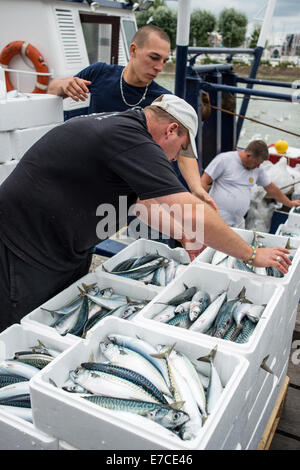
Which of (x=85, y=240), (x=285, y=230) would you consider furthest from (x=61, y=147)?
(x=285, y=230)

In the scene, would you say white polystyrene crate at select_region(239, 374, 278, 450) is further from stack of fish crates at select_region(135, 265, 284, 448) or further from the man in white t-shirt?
the man in white t-shirt

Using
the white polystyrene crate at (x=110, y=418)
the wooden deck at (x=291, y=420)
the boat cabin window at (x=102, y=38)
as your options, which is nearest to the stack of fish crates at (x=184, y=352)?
the white polystyrene crate at (x=110, y=418)

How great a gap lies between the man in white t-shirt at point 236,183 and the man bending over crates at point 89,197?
2496mm

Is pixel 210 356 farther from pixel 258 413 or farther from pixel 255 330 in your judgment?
pixel 258 413

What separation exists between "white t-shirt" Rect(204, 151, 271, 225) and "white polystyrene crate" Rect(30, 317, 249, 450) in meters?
3.19

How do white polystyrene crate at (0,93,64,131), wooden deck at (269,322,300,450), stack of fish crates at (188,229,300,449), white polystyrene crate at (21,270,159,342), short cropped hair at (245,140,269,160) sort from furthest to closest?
1. short cropped hair at (245,140,269,160)
2. white polystyrene crate at (0,93,64,131)
3. wooden deck at (269,322,300,450)
4. white polystyrene crate at (21,270,159,342)
5. stack of fish crates at (188,229,300,449)

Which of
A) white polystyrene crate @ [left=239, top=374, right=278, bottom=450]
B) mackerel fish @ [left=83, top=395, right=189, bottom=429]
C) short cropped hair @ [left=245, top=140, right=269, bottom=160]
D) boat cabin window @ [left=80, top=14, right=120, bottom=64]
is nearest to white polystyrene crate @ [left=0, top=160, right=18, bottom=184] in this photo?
mackerel fish @ [left=83, top=395, right=189, bottom=429]

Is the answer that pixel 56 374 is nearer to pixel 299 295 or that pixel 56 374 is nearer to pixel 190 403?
pixel 190 403

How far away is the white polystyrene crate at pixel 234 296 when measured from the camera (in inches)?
61.1

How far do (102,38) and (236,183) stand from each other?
195 inches

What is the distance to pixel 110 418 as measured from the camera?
1.15m

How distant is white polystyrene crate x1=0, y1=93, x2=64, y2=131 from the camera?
2.74m

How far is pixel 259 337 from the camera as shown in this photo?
157cm

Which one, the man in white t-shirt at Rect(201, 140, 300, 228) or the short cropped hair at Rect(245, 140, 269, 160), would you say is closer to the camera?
the short cropped hair at Rect(245, 140, 269, 160)
